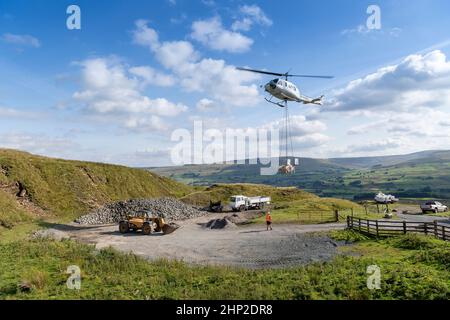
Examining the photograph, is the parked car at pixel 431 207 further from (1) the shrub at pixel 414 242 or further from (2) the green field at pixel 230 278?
(2) the green field at pixel 230 278

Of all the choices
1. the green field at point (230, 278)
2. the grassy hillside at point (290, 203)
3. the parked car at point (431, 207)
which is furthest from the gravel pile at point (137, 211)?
the parked car at point (431, 207)

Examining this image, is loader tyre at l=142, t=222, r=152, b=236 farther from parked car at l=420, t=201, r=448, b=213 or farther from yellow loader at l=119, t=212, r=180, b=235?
parked car at l=420, t=201, r=448, b=213

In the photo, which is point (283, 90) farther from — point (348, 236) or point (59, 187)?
point (59, 187)

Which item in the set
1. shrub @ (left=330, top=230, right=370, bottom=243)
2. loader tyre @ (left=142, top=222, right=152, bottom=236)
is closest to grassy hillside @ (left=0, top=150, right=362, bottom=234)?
shrub @ (left=330, top=230, right=370, bottom=243)

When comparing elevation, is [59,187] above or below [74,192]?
above

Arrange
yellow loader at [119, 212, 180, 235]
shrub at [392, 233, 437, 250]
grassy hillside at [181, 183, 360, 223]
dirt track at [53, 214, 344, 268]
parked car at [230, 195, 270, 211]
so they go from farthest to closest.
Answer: parked car at [230, 195, 270, 211], grassy hillside at [181, 183, 360, 223], yellow loader at [119, 212, 180, 235], shrub at [392, 233, 437, 250], dirt track at [53, 214, 344, 268]

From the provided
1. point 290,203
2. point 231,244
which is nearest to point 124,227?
point 231,244
